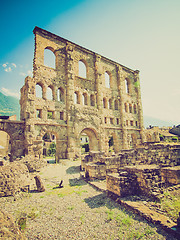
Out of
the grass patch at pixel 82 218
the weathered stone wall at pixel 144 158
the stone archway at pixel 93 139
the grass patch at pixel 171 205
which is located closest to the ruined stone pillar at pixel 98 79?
the stone archway at pixel 93 139

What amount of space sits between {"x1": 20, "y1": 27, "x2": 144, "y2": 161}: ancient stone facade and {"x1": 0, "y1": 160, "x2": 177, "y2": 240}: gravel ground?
923cm

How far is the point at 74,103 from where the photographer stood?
57.7 feet

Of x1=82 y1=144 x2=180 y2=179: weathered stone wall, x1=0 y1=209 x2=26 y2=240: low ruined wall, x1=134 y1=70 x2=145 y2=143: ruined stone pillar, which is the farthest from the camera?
x1=134 y1=70 x2=145 y2=143: ruined stone pillar

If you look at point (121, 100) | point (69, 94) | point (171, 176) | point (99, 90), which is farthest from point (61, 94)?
point (171, 176)

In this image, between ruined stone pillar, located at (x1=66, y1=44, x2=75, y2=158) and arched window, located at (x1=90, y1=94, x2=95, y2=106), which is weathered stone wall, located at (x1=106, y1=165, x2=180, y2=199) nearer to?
ruined stone pillar, located at (x1=66, y1=44, x2=75, y2=158)

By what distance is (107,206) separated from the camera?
4.89m

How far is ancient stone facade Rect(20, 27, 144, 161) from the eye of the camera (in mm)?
15016

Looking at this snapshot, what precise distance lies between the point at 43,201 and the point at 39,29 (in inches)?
747

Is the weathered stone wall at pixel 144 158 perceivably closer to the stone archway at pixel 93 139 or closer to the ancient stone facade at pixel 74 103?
the ancient stone facade at pixel 74 103

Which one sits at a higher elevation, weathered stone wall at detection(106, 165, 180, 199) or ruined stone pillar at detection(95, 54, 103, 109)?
ruined stone pillar at detection(95, 54, 103, 109)

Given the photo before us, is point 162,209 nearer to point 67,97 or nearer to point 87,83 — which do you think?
point 67,97

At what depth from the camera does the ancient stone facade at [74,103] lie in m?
15.0

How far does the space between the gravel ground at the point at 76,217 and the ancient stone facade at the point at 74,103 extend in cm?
923

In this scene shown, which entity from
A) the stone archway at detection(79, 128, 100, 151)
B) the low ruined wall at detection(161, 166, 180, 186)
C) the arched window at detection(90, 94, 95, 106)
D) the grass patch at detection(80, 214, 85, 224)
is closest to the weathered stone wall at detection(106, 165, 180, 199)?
the low ruined wall at detection(161, 166, 180, 186)
